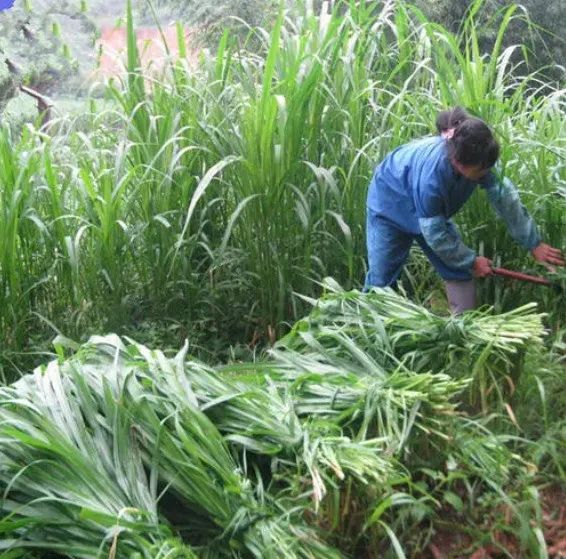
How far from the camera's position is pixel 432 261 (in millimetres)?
3615

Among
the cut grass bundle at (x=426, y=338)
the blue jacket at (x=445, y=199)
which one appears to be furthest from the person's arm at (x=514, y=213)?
the cut grass bundle at (x=426, y=338)

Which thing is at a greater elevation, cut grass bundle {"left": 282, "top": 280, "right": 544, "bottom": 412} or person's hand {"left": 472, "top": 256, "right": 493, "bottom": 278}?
cut grass bundle {"left": 282, "top": 280, "right": 544, "bottom": 412}

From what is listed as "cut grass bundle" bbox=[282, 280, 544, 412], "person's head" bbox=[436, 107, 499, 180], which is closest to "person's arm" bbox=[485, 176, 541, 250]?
"person's head" bbox=[436, 107, 499, 180]

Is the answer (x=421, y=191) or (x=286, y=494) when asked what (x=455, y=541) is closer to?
(x=286, y=494)

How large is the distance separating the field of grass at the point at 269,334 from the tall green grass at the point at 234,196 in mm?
12

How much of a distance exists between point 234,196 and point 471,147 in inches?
42.8

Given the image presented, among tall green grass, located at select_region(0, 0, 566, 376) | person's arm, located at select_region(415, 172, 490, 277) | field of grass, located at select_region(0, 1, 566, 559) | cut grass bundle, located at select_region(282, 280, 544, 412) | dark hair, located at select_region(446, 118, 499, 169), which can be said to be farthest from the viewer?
tall green grass, located at select_region(0, 0, 566, 376)

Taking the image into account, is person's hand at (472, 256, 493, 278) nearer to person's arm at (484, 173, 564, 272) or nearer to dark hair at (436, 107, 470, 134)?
person's arm at (484, 173, 564, 272)

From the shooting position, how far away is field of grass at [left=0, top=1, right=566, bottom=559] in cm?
204

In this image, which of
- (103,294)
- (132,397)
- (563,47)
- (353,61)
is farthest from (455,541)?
(563,47)

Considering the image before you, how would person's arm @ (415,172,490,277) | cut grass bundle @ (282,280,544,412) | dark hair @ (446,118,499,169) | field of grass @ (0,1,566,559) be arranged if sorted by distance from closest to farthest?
field of grass @ (0,1,566,559) → cut grass bundle @ (282,280,544,412) → dark hair @ (446,118,499,169) → person's arm @ (415,172,490,277)

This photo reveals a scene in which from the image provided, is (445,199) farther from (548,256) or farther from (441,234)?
(548,256)

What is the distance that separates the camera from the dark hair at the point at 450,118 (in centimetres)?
326

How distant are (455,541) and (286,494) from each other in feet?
1.46
